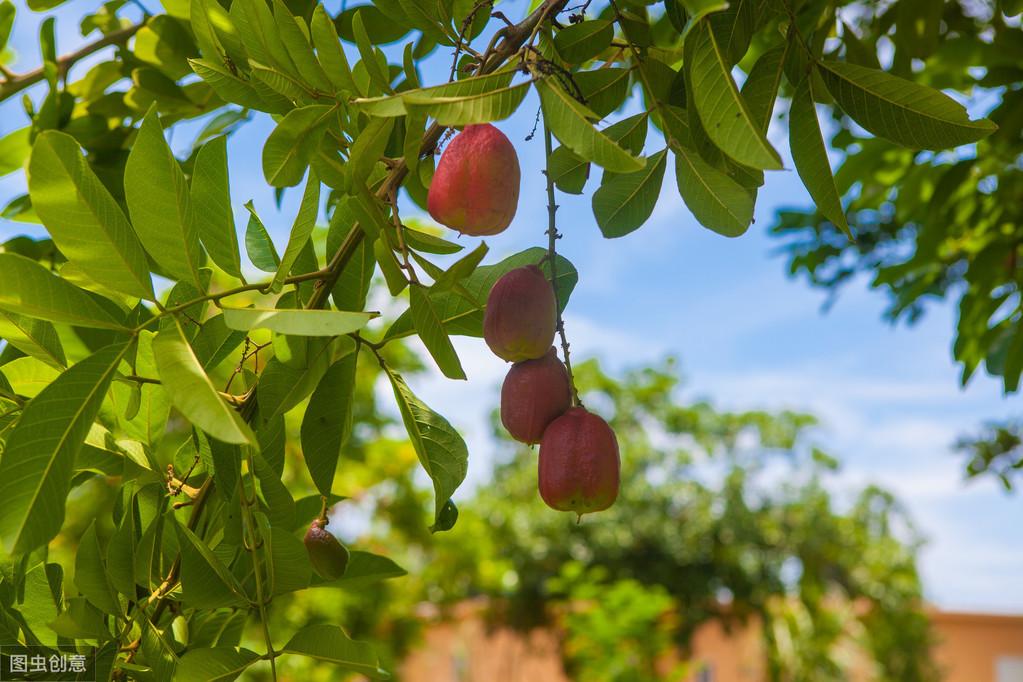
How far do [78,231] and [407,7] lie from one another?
310mm

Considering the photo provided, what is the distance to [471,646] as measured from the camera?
8086 millimetres

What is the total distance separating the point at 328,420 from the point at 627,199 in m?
0.30

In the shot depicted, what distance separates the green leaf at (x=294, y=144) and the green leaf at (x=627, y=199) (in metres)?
0.22

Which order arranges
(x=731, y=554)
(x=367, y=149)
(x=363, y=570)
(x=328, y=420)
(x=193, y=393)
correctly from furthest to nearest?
(x=731, y=554) < (x=363, y=570) < (x=328, y=420) < (x=367, y=149) < (x=193, y=393)

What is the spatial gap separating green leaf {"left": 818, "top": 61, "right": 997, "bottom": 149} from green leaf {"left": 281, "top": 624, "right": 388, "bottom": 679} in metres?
0.55

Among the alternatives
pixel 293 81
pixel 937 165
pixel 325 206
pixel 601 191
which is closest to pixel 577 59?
pixel 601 191

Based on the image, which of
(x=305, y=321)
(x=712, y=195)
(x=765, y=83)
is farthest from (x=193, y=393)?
(x=765, y=83)

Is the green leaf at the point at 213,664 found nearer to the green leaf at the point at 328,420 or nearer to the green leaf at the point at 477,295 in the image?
the green leaf at the point at 328,420

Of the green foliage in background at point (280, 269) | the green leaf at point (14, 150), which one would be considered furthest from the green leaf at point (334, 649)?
the green leaf at point (14, 150)

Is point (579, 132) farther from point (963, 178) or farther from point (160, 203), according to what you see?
point (963, 178)

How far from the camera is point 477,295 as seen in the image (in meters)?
0.74

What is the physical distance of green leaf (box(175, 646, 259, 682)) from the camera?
658 millimetres

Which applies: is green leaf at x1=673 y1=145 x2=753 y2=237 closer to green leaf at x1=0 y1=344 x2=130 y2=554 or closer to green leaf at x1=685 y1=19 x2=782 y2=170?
green leaf at x1=685 y1=19 x2=782 y2=170

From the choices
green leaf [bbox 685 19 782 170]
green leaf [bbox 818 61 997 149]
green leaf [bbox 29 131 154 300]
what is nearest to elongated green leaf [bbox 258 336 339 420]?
green leaf [bbox 29 131 154 300]
